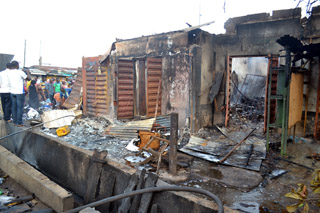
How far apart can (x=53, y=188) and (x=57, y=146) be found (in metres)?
1.62

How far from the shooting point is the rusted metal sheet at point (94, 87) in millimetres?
10422

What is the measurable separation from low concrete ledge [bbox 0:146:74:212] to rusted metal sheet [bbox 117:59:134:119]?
5.08 m

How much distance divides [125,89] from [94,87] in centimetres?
204

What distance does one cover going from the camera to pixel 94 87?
10844 mm

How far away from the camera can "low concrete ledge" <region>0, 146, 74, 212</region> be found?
128 inches

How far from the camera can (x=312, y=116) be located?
7211mm

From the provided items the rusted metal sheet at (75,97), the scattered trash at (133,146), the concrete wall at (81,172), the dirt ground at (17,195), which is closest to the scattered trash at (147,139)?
the scattered trash at (133,146)

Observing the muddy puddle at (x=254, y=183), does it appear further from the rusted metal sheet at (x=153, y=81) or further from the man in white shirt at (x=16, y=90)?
the man in white shirt at (x=16, y=90)

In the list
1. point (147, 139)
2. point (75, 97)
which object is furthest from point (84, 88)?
point (147, 139)

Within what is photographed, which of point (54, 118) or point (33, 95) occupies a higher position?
point (33, 95)

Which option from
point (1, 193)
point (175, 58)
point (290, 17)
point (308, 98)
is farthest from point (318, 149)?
point (1, 193)

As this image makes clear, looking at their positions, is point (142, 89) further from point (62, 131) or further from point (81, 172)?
point (81, 172)

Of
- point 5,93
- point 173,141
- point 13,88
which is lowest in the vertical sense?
point 173,141

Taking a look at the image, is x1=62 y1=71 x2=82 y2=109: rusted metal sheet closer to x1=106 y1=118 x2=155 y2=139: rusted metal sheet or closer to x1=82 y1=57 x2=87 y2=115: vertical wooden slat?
x1=82 y1=57 x2=87 y2=115: vertical wooden slat
